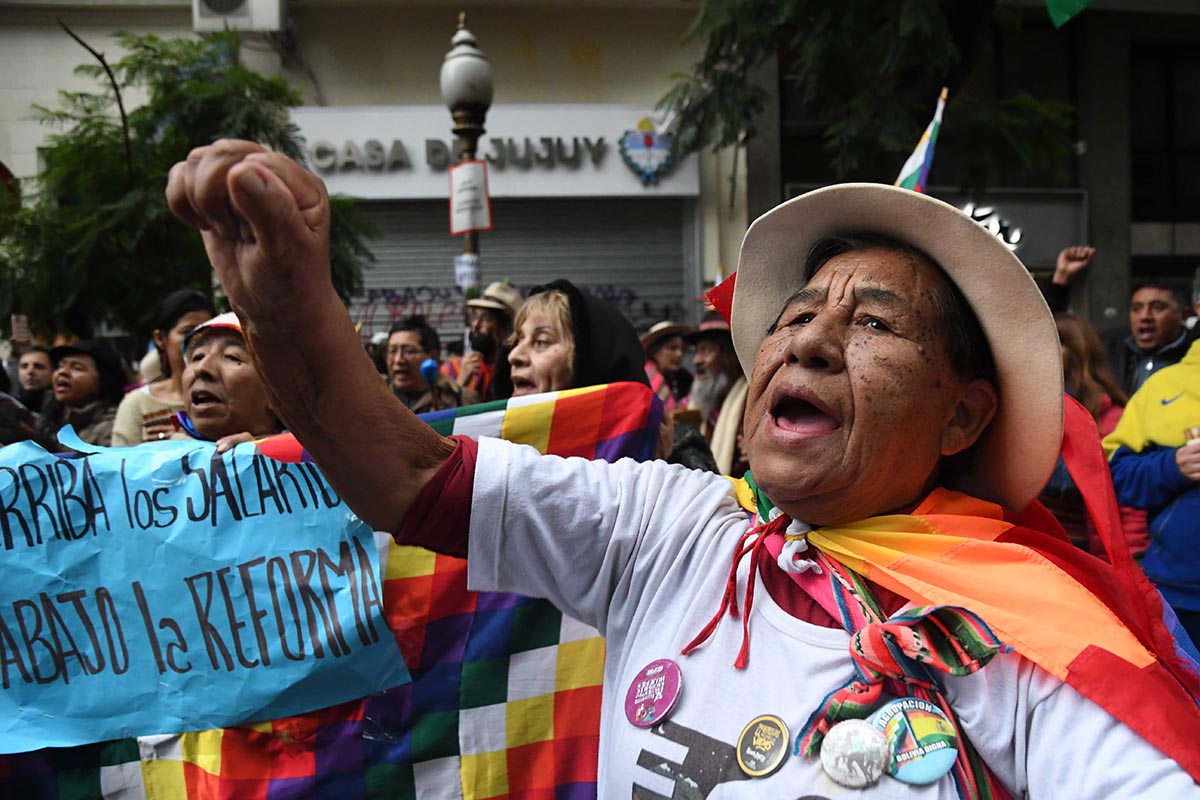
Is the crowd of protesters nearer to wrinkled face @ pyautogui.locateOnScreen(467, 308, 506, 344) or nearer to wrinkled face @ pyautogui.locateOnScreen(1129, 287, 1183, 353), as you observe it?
wrinkled face @ pyautogui.locateOnScreen(1129, 287, 1183, 353)

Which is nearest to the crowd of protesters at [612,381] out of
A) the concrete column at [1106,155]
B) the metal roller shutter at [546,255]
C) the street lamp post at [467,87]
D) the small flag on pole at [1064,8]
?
the small flag on pole at [1064,8]

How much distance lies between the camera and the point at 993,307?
147 centimetres

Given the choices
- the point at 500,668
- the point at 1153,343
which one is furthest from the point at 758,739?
the point at 1153,343

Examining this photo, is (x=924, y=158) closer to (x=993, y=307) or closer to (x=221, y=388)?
(x=993, y=307)

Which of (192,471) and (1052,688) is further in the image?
(192,471)

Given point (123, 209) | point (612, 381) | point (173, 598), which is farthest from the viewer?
point (123, 209)

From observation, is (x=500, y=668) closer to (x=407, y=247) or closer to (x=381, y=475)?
(x=381, y=475)

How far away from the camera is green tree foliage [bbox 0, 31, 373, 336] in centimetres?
898

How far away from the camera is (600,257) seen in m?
15.0

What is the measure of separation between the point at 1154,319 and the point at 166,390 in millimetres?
4997

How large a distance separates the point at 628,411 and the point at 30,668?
1573 mm

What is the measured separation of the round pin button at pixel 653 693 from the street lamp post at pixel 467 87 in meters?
5.34

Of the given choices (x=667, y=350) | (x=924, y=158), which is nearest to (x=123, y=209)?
(x=667, y=350)

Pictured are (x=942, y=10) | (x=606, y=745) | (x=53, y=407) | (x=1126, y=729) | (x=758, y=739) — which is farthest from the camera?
(x=942, y=10)
